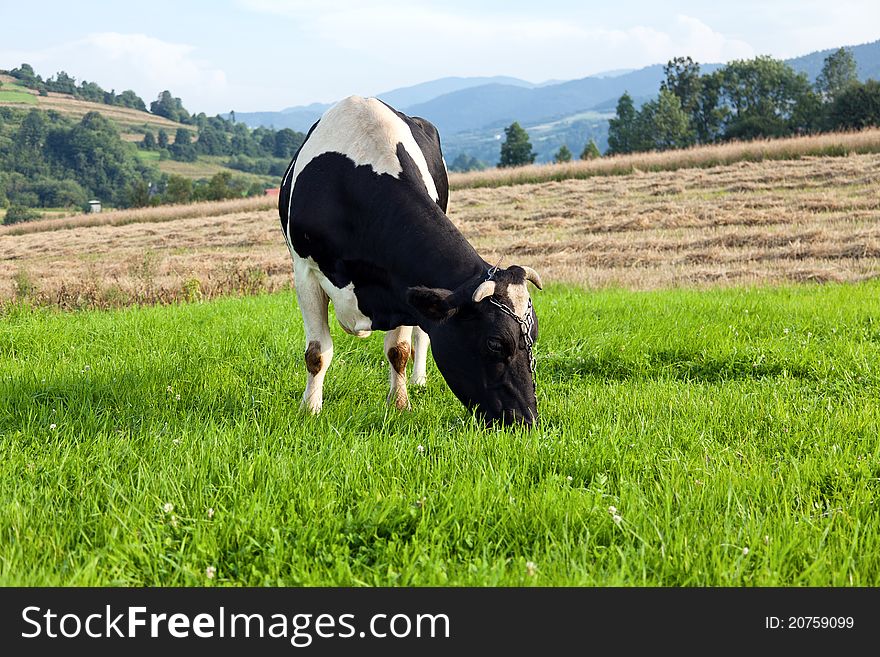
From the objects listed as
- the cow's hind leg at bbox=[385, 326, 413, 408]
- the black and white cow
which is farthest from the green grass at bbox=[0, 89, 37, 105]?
the cow's hind leg at bbox=[385, 326, 413, 408]

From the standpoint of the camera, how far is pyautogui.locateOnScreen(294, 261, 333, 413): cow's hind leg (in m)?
5.75

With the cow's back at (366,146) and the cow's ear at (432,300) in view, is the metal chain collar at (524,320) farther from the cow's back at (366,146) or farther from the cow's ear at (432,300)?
the cow's back at (366,146)

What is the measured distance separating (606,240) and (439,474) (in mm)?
14323

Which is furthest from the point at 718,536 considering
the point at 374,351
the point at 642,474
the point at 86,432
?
the point at 374,351

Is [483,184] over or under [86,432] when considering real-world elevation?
over

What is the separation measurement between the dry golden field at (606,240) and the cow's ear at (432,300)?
7868 mm

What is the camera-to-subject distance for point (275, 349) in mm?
7324

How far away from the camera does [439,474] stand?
12.3ft

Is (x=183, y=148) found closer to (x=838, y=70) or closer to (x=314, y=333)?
(x=838, y=70)

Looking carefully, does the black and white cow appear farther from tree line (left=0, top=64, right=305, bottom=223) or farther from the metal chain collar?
tree line (left=0, top=64, right=305, bottom=223)

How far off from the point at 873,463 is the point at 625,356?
3.17 meters

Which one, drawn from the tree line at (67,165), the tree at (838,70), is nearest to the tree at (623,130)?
the tree at (838,70)

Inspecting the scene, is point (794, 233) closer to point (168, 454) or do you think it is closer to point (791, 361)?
point (791, 361)

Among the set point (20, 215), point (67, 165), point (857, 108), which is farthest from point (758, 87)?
point (67, 165)
